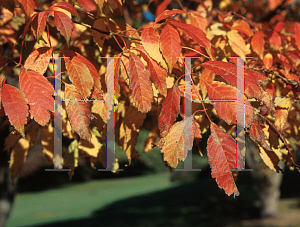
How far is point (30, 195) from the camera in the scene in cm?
1295

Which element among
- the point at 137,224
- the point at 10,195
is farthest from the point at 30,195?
the point at 10,195

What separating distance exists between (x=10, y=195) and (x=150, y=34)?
230 centimetres

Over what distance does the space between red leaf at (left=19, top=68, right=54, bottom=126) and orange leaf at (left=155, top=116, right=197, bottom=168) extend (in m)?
0.35

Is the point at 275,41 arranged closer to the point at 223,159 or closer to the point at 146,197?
the point at 223,159

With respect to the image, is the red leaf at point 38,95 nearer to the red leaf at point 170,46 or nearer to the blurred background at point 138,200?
the red leaf at point 170,46

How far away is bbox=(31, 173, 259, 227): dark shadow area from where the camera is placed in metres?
7.30

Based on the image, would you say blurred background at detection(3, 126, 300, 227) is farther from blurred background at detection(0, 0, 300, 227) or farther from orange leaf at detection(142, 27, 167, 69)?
orange leaf at detection(142, 27, 167, 69)

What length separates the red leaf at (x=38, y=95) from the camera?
0.90 metres

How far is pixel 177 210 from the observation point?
8.44 metres

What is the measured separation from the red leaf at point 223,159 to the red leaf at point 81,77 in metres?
0.41

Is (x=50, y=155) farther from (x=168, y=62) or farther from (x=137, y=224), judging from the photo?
(x=137, y=224)

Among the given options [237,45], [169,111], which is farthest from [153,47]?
[237,45]

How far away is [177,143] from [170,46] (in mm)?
302

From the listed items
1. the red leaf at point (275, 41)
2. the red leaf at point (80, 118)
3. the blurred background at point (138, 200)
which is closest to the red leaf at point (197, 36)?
the red leaf at point (80, 118)
